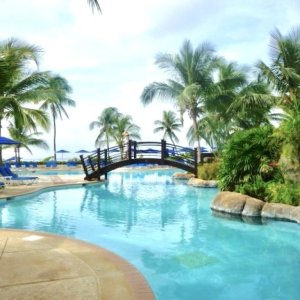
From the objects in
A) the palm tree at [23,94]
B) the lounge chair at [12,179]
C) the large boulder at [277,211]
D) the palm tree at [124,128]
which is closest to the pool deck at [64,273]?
the large boulder at [277,211]

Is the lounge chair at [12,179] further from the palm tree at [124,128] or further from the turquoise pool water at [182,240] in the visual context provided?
the palm tree at [124,128]

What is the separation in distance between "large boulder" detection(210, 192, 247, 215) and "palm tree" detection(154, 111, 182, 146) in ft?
101

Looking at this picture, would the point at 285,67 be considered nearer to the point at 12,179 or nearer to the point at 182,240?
the point at 182,240

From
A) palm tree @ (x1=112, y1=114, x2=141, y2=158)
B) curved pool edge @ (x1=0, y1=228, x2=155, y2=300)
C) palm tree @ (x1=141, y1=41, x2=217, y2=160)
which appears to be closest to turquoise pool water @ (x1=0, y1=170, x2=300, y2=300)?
curved pool edge @ (x1=0, y1=228, x2=155, y2=300)

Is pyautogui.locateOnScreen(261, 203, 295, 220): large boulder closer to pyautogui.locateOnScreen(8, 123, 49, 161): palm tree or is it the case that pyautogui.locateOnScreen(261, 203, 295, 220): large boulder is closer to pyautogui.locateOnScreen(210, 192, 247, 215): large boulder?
pyautogui.locateOnScreen(210, 192, 247, 215): large boulder

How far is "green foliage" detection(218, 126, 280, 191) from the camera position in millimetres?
11336

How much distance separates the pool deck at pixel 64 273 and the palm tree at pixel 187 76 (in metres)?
16.4

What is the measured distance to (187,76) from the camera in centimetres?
2183

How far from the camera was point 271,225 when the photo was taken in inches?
341

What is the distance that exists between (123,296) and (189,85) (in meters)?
18.3

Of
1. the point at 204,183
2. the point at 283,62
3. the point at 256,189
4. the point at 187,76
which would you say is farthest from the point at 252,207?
the point at 187,76

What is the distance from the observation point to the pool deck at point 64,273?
12.5 feet

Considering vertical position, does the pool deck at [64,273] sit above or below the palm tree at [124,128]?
below

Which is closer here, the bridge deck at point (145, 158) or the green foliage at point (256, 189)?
the green foliage at point (256, 189)
